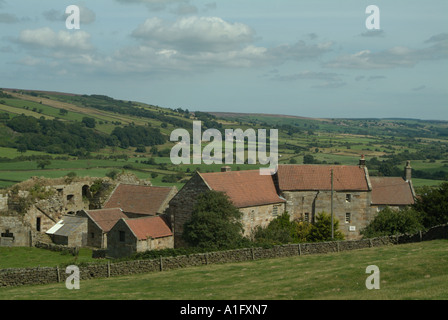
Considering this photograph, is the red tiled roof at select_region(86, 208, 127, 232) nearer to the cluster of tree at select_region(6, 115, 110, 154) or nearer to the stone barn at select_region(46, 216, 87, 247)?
the stone barn at select_region(46, 216, 87, 247)

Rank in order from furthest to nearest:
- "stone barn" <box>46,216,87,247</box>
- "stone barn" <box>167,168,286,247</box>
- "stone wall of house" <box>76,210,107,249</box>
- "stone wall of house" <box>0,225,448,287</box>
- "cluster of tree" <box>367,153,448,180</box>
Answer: "cluster of tree" <box>367,153,448,180</box>
"stone barn" <box>46,216,87,247</box>
"stone wall of house" <box>76,210,107,249</box>
"stone barn" <box>167,168,286,247</box>
"stone wall of house" <box>0,225,448,287</box>

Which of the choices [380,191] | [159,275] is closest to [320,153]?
[380,191]

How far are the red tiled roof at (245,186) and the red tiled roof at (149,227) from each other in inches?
227

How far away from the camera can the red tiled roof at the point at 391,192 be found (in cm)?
6194

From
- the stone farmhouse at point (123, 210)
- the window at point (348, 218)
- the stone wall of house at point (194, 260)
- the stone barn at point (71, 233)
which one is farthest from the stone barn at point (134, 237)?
the window at point (348, 218)

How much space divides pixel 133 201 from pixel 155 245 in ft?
33.1

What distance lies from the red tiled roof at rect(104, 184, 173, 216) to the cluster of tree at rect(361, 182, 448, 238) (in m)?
20.4

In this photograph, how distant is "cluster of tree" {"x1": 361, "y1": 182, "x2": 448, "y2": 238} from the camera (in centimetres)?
4675

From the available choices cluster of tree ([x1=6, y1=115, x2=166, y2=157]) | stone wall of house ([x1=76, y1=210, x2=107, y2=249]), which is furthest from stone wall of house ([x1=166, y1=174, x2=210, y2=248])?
cluster of tree ([x1=6, y1=115, x2=166, y2=157])

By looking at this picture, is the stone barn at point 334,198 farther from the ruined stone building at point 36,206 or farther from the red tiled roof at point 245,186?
the ruined stone building at point 36,206
